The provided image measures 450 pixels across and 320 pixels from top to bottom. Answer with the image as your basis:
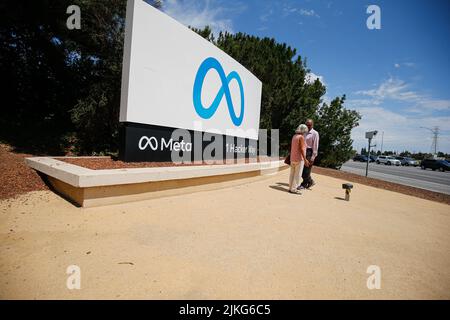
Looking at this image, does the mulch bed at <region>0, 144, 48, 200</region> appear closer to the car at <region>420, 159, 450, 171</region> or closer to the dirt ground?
the dirt ground

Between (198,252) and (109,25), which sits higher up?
(109,25)

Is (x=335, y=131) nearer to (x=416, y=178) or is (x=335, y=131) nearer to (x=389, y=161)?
(x=416, y=178)

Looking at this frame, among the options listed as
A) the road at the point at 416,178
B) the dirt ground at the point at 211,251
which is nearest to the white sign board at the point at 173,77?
the dirt ground at the point at 211,251

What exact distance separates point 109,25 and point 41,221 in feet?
29.3

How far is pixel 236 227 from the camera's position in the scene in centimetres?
344

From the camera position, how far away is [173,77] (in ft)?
19.7

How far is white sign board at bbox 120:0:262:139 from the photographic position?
5.02m

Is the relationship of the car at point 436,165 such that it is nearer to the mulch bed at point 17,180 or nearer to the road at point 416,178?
the road at point 416,178

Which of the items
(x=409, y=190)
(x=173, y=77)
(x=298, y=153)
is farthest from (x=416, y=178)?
(x=173, y=77)

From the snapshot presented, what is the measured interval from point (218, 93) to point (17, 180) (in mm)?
5721

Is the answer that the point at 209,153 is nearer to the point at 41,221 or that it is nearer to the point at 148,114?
the point at 148,114

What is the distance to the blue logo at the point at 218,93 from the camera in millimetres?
6863

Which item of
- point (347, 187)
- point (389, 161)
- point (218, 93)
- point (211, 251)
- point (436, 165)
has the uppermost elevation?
point (218, 93)

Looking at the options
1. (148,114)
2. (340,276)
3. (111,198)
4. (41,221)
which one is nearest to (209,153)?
(148,114)
